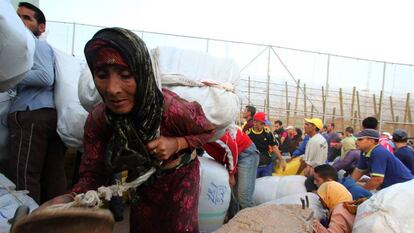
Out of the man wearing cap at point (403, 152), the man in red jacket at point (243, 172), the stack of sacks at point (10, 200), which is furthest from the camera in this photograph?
the man wearing cap at point (403, 152)

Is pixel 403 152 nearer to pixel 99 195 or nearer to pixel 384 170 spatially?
pixel 384 170

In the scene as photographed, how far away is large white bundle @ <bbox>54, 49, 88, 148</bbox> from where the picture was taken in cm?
252

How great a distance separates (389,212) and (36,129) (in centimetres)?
212

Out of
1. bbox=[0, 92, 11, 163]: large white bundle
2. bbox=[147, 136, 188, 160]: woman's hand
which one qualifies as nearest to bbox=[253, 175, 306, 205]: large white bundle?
bbox=[0, 92, 11, 163]: large white bundle

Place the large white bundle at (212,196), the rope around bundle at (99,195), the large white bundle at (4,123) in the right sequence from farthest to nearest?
1. the large white bundle at (212,196)
2. the large white bundle at (4,123)
3. the rope around bundle at (99,195)

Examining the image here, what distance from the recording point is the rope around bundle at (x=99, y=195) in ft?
4.03

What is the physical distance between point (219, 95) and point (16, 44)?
1155 mm

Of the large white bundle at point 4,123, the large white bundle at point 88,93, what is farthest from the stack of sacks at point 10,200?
the large white bundle at point 88,93

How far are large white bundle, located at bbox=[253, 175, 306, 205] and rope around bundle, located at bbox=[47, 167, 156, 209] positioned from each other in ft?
10.4

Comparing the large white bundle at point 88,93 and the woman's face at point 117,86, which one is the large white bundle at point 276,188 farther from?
the woman's face at point 117,86

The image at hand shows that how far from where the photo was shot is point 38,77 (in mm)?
2482

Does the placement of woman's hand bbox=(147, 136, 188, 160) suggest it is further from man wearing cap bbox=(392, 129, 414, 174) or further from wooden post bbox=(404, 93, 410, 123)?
wooden post bbox=(404, 93, 410, 123)

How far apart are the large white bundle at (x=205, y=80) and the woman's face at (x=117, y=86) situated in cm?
64

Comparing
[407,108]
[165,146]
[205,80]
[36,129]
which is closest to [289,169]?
[205,80]
